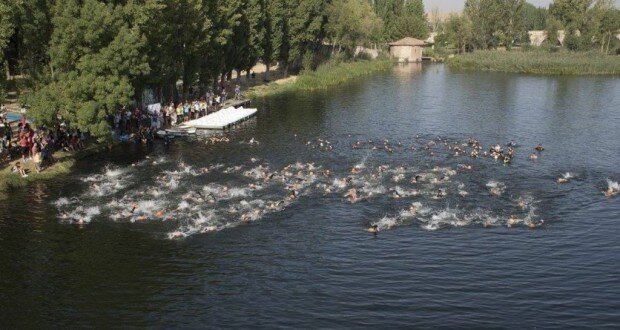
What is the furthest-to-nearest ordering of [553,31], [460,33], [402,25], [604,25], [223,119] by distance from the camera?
[402,25] < [460,33] < [553,31] < [604,25] < [223,119]

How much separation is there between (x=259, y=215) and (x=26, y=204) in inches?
608

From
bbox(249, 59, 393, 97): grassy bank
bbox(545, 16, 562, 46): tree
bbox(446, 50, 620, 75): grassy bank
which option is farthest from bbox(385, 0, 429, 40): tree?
bbox(249, 59, 393, 97): grassy bank

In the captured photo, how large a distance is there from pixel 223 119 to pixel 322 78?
43.0m

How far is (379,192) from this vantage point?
43.2 metres

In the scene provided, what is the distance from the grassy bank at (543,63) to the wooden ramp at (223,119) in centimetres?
8699

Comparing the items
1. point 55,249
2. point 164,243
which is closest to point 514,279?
point 164,243

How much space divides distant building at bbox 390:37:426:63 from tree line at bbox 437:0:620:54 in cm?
1589

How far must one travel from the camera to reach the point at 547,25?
178 metres

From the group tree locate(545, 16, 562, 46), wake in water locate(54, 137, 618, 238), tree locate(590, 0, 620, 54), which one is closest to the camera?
wake in water locate(54, 137, 618, 238)

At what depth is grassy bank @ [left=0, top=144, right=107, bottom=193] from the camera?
142 ft

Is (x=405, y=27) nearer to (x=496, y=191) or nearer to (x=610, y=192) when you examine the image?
(x=610, y=192)

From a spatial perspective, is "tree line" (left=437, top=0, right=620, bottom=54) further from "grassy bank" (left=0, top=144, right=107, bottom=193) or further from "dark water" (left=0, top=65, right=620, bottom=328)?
"grassy bank" (left=0, top=144, right=107, bottom=193)

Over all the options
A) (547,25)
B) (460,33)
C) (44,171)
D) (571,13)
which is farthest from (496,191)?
(547,25)

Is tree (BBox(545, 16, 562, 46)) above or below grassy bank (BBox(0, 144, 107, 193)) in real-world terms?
above
